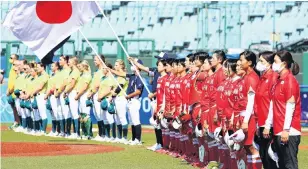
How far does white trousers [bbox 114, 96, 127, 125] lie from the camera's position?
2163cm

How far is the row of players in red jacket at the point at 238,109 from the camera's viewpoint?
11.0 metres


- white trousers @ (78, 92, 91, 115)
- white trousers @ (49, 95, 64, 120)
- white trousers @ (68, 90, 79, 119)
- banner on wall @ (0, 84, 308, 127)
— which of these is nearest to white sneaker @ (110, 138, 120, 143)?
white trousers @ (78, 92, 91, 115)

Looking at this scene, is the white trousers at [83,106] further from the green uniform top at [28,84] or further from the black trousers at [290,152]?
the black trousers at [290,152]

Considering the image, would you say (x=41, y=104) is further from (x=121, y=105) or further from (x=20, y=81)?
(x=121, y=105)

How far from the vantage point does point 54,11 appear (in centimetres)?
2020

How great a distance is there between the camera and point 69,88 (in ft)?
76.8

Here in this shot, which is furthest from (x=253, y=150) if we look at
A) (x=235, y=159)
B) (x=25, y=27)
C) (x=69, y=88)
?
(x=69, y=88)

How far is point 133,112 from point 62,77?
3645 mm

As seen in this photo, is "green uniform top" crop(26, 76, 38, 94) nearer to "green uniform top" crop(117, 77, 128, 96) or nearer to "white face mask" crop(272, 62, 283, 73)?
"green uniform top" crop(117, 77, 128, 96)

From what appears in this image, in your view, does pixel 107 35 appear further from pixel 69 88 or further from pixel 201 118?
pixel 201 118

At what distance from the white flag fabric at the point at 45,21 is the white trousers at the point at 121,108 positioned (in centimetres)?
251

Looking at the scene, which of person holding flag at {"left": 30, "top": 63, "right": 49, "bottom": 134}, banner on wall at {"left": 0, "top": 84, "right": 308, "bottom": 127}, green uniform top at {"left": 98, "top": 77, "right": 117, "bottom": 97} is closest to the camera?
green uniform top at {"left": 98, "top": 77, "right": 117, "bottom": 97}

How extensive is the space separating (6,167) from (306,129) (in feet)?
48.6

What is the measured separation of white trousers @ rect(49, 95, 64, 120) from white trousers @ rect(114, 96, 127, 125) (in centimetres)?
276
